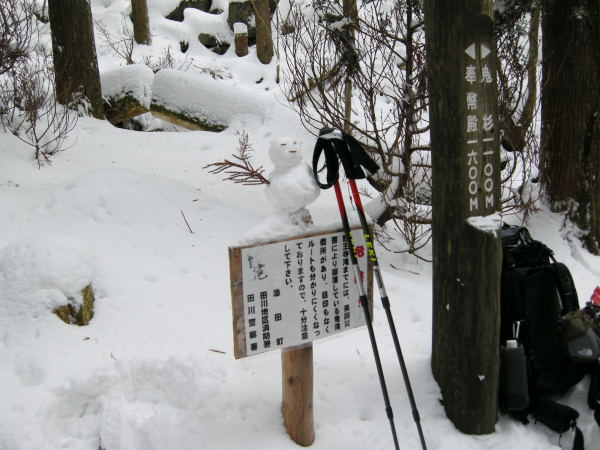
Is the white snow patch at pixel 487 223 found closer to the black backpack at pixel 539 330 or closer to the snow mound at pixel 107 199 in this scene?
the black backpack at pixel 539 330

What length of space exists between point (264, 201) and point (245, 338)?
3139mm

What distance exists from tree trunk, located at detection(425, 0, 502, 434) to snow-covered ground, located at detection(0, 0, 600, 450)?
222 mm

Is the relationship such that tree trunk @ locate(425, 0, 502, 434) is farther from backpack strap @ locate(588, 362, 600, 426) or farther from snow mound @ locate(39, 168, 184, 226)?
snow mound @ locate(39, 168, 184, 226)

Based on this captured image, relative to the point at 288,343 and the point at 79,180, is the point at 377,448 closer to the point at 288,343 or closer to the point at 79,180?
the point at 288,343

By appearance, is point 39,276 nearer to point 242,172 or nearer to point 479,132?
point 242,172

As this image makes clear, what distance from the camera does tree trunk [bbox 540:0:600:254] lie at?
A: 448cm

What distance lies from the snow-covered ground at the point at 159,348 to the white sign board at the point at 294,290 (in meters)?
0.13

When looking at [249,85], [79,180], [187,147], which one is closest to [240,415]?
[79,180]

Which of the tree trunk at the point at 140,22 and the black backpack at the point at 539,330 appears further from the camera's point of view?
the tree trunk at the point at 140,22

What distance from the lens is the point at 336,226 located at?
2.47m

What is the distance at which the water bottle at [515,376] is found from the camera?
106 inches

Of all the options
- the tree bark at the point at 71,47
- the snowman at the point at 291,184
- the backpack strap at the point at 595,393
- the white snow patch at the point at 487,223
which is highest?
the tree bark at the point at 71,47

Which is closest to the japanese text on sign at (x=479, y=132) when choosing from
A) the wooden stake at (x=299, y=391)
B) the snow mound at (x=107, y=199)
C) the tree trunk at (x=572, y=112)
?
the wooden stake at (x=299, y=391)

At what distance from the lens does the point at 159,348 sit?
9.68ft
